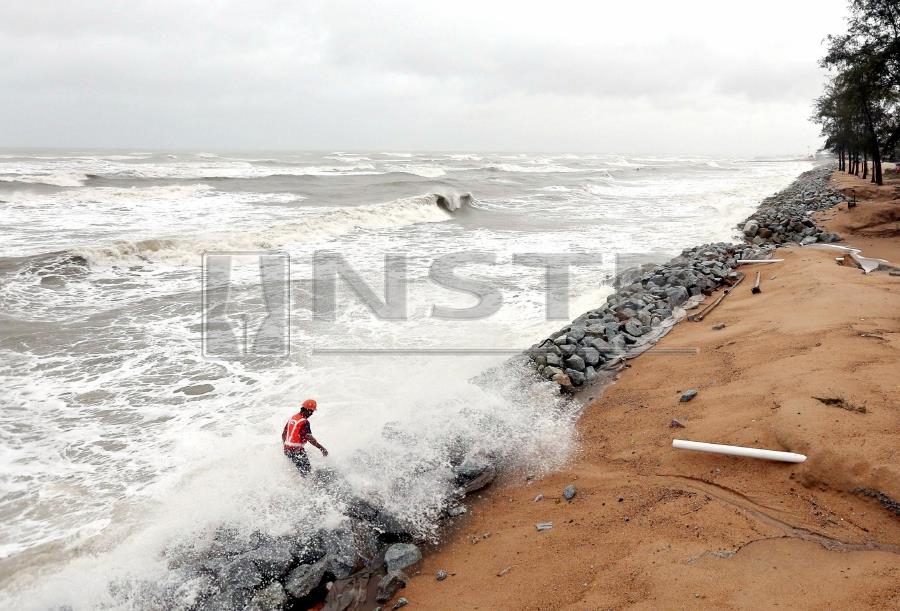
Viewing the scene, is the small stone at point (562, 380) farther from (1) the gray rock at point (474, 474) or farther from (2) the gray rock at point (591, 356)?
(1) the gray rock at point (474, 474)

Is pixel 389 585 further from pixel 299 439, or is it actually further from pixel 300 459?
pixel 299 439

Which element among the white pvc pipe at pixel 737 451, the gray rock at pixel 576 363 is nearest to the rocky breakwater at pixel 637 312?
the gray rock at pixel 576 363

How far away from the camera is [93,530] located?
4484 millimetres

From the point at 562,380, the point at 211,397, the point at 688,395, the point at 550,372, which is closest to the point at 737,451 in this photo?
the point at 688,395

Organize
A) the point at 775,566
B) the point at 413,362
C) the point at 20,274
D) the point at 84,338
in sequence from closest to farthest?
the point at 775,566, the point at 413,362, the point at 84,338, the point at 20,274

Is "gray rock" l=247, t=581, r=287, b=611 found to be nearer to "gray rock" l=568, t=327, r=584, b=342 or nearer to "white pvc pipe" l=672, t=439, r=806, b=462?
"white pvc pipe" l=672, t=439, r=806, b=462

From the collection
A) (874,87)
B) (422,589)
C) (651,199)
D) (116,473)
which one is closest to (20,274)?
(116,473)

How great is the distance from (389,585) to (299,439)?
1.77m

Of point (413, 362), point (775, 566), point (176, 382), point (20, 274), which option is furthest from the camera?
point (20, 274)

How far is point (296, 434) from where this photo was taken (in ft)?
16.7

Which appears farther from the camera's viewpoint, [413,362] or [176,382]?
[413,362]

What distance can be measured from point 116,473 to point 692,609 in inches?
213

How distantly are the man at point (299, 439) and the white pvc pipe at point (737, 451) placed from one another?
11.5 ft

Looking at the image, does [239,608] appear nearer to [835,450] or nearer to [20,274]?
[835,450]
